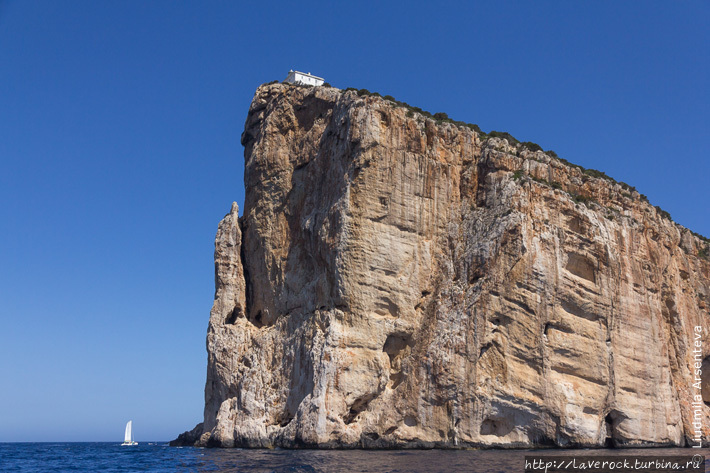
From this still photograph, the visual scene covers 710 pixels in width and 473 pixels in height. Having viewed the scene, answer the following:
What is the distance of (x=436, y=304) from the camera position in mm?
37469

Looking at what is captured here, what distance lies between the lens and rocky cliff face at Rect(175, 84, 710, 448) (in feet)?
115

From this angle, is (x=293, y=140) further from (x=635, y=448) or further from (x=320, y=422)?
(x=635, y=448)

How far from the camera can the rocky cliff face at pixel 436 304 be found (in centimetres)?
3509

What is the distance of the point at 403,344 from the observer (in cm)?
3766

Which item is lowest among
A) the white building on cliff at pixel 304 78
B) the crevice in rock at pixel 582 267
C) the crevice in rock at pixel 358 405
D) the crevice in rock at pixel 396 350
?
the crevice in rock at pixel 358 405

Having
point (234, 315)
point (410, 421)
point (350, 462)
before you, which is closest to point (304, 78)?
point (234, 315)

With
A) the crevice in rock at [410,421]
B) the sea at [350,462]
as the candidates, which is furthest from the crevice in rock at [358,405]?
the sea at [350,462]

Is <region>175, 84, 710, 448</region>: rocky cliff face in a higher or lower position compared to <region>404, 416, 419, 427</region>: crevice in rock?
higher

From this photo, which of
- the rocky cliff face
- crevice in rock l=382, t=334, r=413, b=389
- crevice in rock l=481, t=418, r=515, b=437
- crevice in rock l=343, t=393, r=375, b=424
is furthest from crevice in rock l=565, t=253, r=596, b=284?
crevice in rock l=343, t=393, r=375, b=424

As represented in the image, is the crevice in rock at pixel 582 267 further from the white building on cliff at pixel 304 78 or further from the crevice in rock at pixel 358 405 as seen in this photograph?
the white building on cliff at pixel 304 78

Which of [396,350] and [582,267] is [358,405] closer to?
[396,350]

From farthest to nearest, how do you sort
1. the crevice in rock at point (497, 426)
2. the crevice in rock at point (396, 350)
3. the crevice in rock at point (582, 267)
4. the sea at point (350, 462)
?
the crevice in rock at point (582, 267) → the crevice in rock at point (396, 350) → the crevice in rock at point (497, 426) → the sea at point (350, 462)

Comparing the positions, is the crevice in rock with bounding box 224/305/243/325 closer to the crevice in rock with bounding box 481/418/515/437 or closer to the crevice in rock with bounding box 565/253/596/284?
the crevice in rock with bounding box 481/418/515/437

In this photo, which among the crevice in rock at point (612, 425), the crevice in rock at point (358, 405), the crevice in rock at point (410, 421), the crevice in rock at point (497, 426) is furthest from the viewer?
the crevice in rock at point (612, 425)
